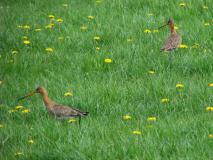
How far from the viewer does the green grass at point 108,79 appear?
23.4 feet

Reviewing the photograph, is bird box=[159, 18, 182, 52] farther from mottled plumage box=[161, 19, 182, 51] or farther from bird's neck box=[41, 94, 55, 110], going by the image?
bird's neck box=[41, 94, 55, 110]

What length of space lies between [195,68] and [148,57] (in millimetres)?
794

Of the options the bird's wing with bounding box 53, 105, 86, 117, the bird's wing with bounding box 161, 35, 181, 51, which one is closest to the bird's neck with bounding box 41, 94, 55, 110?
the bird's wing with bounding box 53, 105, 86, 117

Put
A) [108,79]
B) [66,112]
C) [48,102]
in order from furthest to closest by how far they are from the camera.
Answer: [108,79], [48,102], [66,112]

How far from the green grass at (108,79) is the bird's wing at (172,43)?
0.41 feet

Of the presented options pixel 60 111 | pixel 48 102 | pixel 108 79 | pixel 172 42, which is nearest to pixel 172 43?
pixel 172 42

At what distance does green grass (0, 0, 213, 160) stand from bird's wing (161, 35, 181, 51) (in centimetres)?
13

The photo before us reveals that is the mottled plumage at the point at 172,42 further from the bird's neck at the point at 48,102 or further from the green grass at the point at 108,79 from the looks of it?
the bird's neck at the point at 48,102

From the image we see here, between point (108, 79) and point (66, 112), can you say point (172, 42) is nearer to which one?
point (108, 79)

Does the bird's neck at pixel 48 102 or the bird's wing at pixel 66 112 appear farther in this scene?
the bird's neck at pixel 48 102

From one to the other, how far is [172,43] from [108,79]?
124cm

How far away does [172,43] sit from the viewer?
394 inches

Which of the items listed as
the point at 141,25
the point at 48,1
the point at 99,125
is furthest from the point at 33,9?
the point at 99,125

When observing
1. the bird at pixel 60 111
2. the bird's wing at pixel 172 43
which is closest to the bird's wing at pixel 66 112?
the bird at pixel 60 111
